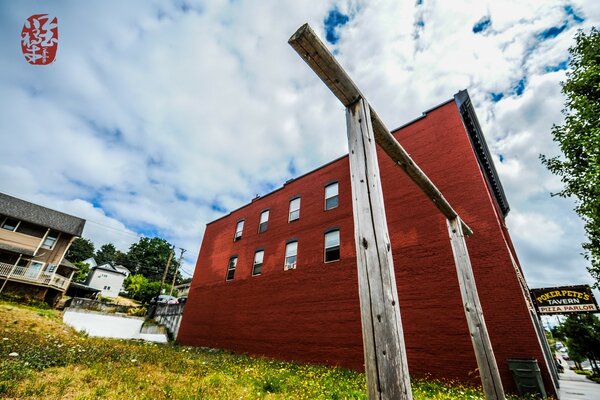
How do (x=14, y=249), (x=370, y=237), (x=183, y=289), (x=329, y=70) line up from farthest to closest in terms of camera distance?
(x=183, y=289)
(x=14, y=249)
(x=329, y=70)
(x=370, y=237)

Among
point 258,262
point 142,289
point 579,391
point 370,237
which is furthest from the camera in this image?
point 142,289

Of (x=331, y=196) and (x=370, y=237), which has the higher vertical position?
(x=331, y=196)

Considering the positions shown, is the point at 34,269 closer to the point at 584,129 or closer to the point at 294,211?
the point at 294,211

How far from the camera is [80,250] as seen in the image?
76.8 m

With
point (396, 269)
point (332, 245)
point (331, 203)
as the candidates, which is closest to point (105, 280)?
point (331, 203)

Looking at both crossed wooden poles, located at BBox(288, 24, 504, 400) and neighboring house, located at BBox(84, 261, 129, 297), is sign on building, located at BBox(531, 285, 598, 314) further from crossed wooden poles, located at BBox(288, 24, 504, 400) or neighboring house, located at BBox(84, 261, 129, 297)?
neighboring house, located at BBox(84, 261, 129, 297)

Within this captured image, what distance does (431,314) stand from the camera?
10328mm

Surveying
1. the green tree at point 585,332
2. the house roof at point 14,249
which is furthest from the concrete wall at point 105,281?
the green tree at point 585,332

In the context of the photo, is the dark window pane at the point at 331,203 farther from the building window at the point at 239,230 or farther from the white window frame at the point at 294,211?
the building window at the point at 239,230

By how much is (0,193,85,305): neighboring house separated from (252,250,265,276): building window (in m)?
21.8

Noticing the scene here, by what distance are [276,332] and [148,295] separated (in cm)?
3700

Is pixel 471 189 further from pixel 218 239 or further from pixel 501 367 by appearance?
pixel 218 239

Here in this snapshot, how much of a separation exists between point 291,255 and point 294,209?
11.3 ft

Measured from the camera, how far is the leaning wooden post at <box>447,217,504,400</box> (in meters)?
4.11
